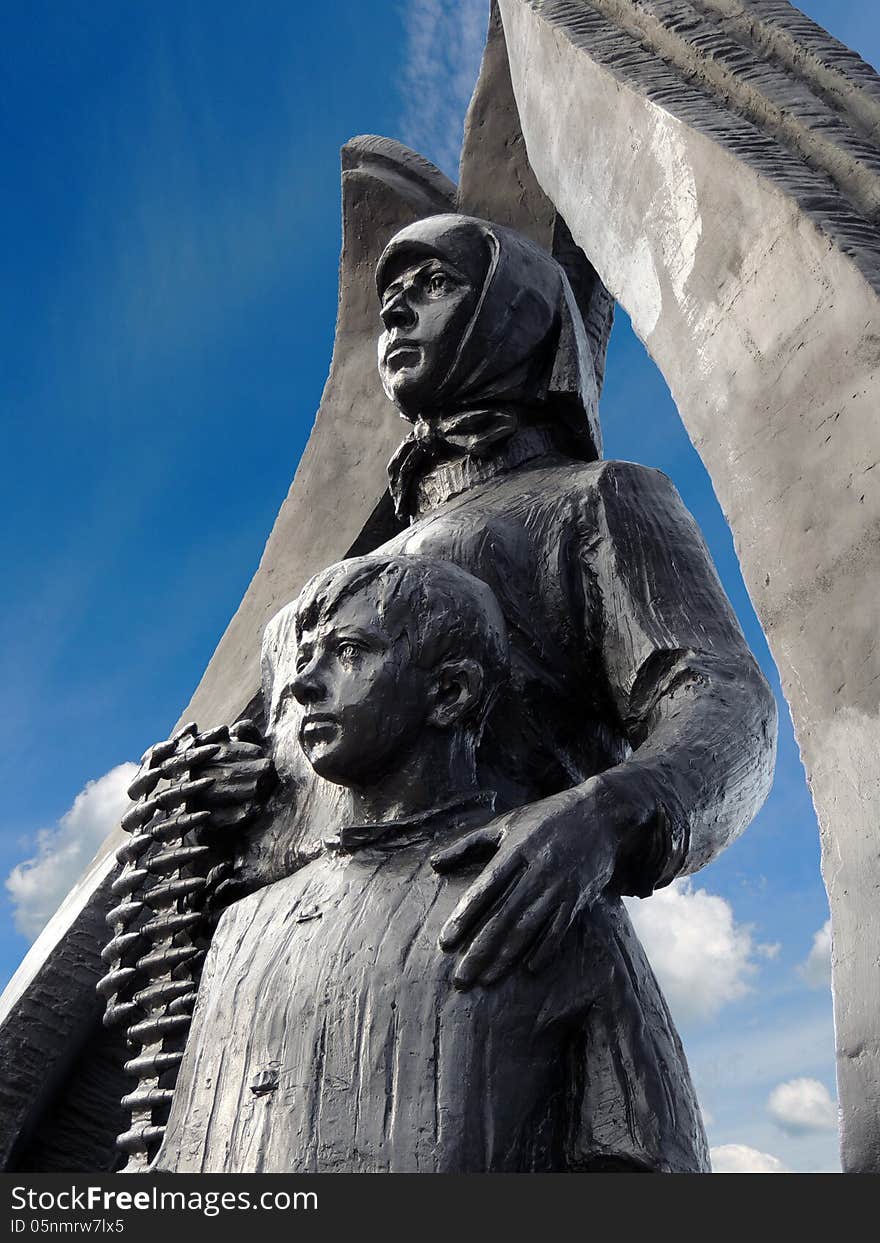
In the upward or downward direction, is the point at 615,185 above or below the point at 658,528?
above

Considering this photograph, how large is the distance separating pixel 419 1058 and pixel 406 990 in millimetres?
109

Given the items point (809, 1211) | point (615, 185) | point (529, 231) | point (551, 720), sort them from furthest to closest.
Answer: point (529, 231)
point (615, 185)
point (551, 720)
point (809, 1211)

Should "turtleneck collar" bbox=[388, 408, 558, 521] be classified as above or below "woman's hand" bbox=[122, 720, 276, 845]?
above

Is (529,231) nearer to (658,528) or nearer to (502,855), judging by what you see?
(658,528)

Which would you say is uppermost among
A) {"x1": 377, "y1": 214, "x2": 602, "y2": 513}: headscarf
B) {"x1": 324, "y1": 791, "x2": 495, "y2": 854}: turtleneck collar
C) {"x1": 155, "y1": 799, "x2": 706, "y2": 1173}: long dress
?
{"x1": 377, "y1": 214, "x2": 602, "y2": 513}: headscarf

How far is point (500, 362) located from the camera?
3.41 m

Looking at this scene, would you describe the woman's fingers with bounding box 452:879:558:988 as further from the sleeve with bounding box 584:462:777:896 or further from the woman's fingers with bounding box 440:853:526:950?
the sleeve with bounding box 584:462:777:896

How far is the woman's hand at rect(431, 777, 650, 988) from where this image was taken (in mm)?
2189

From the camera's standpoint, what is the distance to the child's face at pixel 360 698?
254cm

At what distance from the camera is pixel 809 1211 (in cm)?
193

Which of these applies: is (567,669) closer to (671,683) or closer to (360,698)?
(671,683)

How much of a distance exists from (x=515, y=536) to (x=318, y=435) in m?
1.86

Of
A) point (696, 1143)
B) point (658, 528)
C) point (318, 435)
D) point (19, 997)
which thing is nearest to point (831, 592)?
point (658, 528)

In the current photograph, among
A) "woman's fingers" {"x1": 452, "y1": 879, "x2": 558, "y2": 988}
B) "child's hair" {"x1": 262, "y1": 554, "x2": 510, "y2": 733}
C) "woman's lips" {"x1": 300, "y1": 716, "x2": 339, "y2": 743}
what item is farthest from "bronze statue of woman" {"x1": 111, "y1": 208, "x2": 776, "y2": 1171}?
"woman's lips" {"x1": 300, "y1": 716, "x2": 339, "y2": 743}
